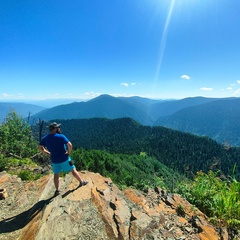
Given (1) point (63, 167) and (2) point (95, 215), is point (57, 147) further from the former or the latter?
(2) point (95, 215)

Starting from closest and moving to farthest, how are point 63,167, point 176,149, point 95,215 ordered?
point 95,215
point 63,167
point 176,149

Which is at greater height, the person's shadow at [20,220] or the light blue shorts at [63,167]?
the light blue shorts at [63,167]

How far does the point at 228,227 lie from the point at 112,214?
328 centimetres

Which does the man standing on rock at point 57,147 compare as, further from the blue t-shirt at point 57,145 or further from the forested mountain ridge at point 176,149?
the forested mountain ridge at point 176,149

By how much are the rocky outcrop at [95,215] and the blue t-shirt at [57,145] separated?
121cm

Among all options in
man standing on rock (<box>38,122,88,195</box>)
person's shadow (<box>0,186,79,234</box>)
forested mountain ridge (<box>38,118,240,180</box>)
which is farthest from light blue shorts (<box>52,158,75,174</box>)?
forested mountain ridge (<box>38,118,240,180</box>)

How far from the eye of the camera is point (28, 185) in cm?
796

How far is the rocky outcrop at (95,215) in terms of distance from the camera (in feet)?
15.7

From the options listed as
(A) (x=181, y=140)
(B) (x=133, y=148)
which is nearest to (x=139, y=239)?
(B) (x=133, y=148)

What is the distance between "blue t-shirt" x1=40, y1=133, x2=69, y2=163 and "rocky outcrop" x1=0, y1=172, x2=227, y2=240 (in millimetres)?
1214

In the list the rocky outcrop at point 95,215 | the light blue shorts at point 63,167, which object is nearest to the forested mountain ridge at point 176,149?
the rocky outcrop at point 95,215

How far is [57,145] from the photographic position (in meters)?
6.72

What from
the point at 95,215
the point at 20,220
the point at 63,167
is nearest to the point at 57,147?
the point at 63,167

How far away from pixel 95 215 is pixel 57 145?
2.68 meters
